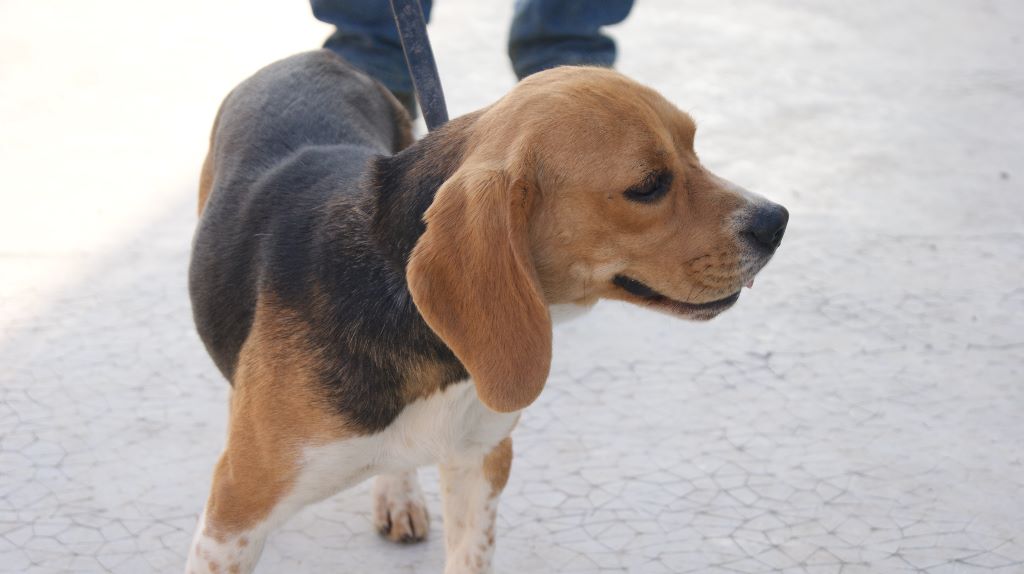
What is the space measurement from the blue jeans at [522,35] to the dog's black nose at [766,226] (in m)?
1.98

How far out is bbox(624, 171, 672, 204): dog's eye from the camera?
2453 mm

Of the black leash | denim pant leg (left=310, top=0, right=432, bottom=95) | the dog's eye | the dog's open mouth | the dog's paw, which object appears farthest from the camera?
denim pant leg (left=310, top=0, right=432, bottom=95)

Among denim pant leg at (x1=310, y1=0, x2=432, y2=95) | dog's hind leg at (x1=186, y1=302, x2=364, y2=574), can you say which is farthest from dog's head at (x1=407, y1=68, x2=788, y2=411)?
denim pant leg at (x1=310, y1=0, x2=432, y2=95)

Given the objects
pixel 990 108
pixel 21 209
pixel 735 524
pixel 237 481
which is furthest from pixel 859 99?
pixel 237 481

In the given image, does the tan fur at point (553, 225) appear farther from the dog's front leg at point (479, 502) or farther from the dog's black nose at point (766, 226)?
the dog's front leg at point (479, 502)

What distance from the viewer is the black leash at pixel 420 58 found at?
2.92 meters

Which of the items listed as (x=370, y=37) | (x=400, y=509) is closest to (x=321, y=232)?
(x=400, y=509)

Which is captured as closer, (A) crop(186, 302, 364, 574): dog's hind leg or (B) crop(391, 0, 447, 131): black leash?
(A) crop(186, 302, 364, 574): dog's hind leg

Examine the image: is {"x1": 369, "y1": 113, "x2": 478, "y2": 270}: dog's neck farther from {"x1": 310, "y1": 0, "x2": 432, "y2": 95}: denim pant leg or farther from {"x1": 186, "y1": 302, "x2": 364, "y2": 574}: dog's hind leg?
{"x1": 310, "y1": 0, "x2": 432, "y2": 95}: denim pant leg

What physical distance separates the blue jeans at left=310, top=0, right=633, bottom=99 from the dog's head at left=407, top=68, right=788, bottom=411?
1875mm

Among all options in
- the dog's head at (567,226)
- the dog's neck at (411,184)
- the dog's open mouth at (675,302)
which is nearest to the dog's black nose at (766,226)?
the dog's head at (567,226)

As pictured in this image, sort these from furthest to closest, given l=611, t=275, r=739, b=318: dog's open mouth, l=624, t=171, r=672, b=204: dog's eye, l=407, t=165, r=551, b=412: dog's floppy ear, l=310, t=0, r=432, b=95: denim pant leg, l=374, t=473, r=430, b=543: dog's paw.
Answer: l=310, t=0, r=432, b=95: denim pant leg → l=374, t=473, r=430, b=543: dog's paw → l=611, t=275, r=739, b=318: dog's open mouth → l=624, t=171, r=672, b=204: dog's eye → l=407, t=165, r=551, b=412: dog's floppy ear

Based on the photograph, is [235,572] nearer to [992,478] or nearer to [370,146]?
[370,146]

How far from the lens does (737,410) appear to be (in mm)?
3754
